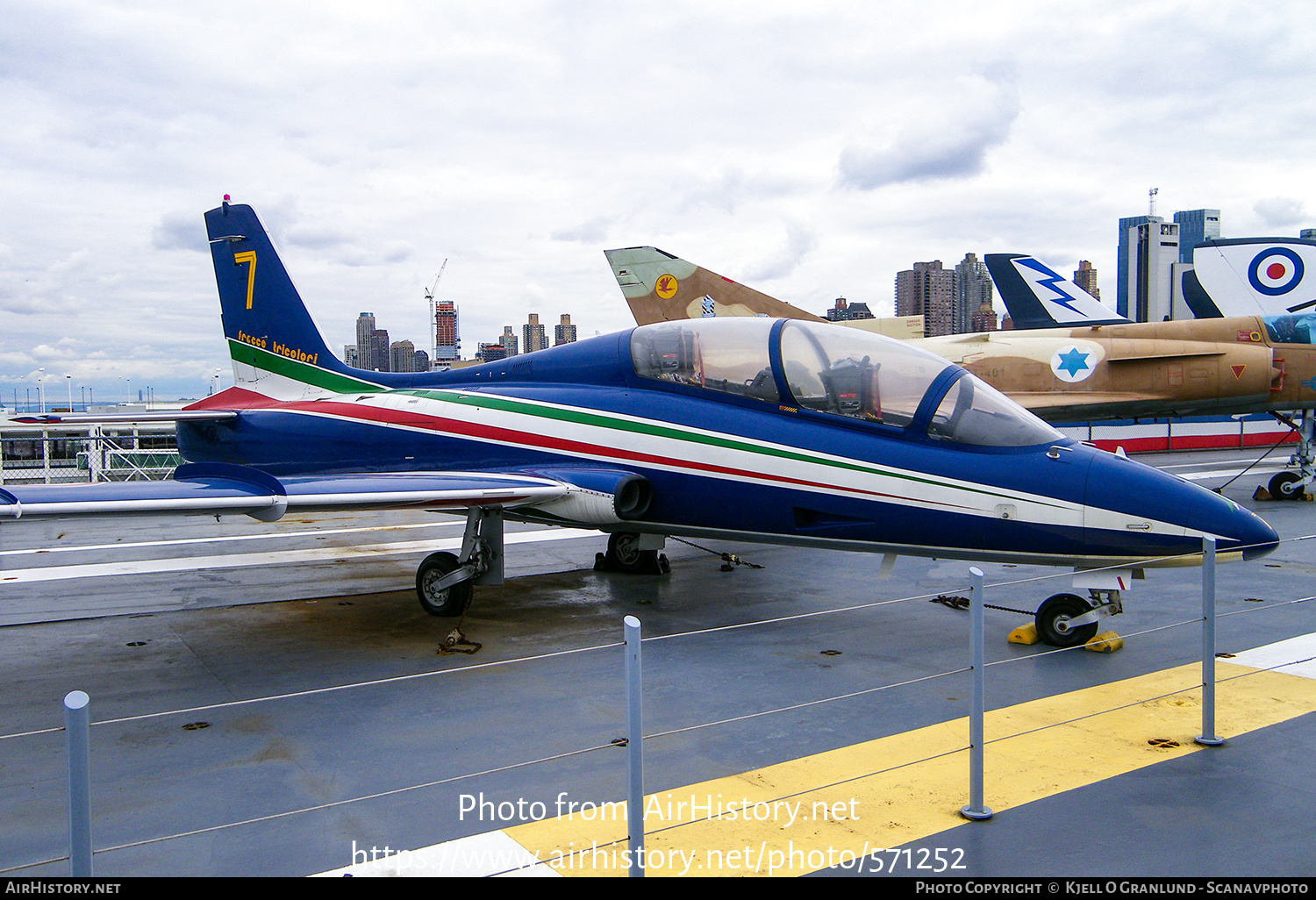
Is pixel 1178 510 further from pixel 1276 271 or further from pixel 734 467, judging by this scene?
pixel 1276 271

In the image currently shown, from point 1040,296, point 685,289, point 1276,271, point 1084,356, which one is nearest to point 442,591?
point 685,289

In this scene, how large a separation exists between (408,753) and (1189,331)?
18.4 m

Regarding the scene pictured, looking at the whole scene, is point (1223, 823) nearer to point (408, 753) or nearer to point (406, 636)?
point (408, 753)

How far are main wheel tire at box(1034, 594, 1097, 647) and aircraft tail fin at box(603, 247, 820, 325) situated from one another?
1213 cm

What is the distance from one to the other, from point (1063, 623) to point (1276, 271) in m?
32.3

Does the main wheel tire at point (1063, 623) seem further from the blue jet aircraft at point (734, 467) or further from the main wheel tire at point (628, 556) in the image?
the main wheel tire at point (628, 556)

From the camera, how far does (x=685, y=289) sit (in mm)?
18156

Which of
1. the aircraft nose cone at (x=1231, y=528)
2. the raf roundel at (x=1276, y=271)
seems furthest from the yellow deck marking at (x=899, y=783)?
the raf roundel at (x=1276, y=271)

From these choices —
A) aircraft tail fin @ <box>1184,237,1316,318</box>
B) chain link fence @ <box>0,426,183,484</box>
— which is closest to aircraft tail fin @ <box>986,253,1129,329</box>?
aircraft tail fin @ <box>1184,237,1316,318</box>

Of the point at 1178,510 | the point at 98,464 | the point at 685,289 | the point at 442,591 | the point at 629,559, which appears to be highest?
the point at 685,289

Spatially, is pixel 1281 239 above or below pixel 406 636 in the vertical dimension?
above

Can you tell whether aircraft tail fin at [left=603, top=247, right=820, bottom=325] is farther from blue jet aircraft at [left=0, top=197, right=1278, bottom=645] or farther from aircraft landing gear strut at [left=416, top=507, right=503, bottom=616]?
aircraft landing gear strut at [left=416, top=507, right=503, bottom=616]

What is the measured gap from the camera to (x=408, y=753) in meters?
4.66

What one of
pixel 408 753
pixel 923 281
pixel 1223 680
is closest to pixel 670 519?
pixel 408 753
